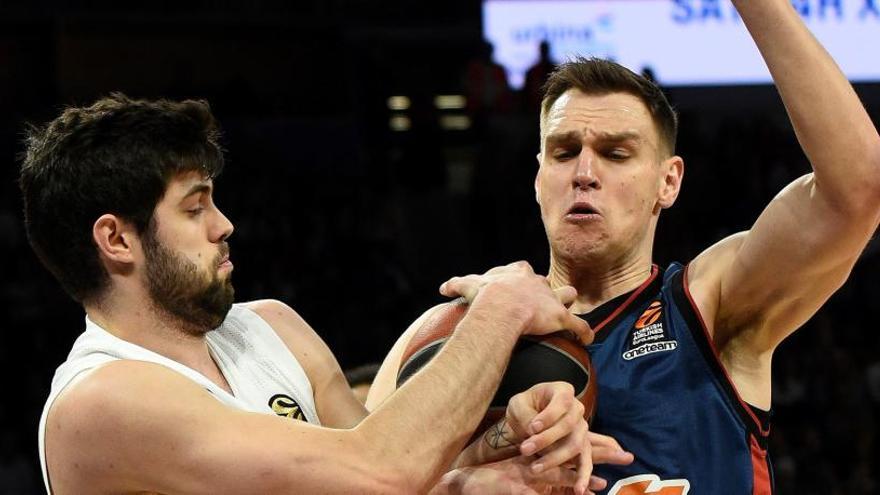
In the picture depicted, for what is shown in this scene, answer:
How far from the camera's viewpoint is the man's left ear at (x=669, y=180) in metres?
3.08

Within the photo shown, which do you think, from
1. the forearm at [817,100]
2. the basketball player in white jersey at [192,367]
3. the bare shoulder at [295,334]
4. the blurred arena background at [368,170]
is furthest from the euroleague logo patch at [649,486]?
the blurred arena background at [368,170]

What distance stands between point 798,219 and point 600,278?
1.83ft

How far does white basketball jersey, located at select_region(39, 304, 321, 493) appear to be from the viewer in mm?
2812

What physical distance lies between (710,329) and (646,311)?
0.16 metres

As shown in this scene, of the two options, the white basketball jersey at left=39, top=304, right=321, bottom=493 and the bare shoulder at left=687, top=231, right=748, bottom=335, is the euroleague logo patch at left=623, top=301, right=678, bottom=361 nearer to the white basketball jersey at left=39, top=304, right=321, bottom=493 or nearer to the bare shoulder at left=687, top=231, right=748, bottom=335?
the bare shoulder at left=687, top=231, right=748, bottom=335

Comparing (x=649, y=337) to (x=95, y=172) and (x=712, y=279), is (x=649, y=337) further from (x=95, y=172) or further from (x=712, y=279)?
(x=95, y=172)

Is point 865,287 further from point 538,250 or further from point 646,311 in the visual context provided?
point 646,311

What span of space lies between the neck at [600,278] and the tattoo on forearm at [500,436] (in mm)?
496

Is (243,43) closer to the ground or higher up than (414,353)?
higher up

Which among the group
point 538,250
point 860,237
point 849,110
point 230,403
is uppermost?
point 849,110

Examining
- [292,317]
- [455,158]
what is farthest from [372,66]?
[292,317]

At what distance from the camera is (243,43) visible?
12.4 m

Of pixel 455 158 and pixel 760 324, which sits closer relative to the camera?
pixel 760 324

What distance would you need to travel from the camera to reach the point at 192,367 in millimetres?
2936
